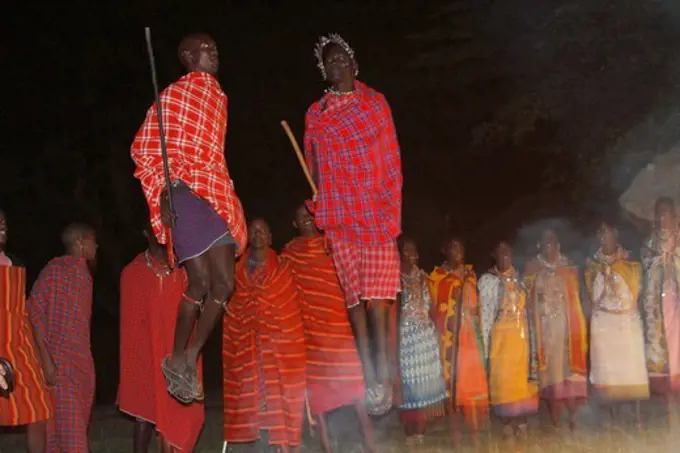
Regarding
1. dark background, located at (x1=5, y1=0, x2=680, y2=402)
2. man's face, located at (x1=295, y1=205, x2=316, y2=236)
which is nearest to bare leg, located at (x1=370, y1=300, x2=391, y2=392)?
man's face, located at (x1=295, y1=205, x2=316, y2=236)

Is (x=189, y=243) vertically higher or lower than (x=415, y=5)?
lower

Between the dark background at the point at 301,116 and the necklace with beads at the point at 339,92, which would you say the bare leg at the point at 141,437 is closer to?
the necklace with beads at the point at 339,92

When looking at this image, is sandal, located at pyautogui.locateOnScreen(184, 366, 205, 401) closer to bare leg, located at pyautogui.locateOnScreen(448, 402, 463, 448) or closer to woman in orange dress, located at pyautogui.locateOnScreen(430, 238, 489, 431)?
bare leg, located at pyautogui.locateOnScreen(448, 402, 463, 448)

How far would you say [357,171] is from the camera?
7.20m

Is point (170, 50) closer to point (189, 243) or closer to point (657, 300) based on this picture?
point (657, 300)

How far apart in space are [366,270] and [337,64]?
142 centimetres

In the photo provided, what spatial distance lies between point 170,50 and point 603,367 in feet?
32.0

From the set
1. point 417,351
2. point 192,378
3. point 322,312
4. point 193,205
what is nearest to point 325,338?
point 322,312

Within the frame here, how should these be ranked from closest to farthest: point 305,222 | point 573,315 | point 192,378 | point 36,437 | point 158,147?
point 192,378 < point 158,147 < point 36,437 < point 305,222 < point 573,315

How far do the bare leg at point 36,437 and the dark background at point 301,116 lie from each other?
29.0 ft

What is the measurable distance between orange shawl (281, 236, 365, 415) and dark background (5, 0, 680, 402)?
731cm

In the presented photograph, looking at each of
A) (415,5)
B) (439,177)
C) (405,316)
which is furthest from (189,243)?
(439,177)

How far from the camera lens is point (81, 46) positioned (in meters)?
17.2

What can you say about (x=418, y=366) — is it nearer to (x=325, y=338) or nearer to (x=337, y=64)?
(x=325, y=338)
